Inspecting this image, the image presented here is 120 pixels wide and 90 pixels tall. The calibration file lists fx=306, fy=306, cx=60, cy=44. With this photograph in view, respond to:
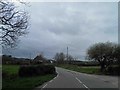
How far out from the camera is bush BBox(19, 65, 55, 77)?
43625 mm

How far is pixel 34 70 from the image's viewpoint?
46.8 metres

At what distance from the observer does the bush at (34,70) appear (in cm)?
4362

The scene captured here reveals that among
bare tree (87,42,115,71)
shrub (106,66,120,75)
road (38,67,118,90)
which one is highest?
bare tree (87,42,115,71)

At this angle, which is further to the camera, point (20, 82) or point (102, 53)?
point (102, 53)

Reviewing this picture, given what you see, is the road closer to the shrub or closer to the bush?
the bush

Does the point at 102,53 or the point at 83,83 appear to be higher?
the point at 102,53

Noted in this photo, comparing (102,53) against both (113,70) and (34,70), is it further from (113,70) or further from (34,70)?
(34,70)

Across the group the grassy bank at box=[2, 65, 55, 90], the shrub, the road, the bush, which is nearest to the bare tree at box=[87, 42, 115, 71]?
the shrub

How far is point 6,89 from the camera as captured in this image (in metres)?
20.6

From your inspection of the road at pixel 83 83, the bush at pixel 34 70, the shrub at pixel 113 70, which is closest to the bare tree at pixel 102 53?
the shrub at pixel 113 70

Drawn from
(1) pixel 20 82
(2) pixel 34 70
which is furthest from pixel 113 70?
(1) pixel 20 82

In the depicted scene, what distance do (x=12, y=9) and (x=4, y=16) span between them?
813 mm

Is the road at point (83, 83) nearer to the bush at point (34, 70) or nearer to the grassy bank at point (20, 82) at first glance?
the grassy bank at point (20, 82)

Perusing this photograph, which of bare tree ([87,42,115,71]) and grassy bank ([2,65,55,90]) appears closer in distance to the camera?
grassy bank ([2,65,55,90])
